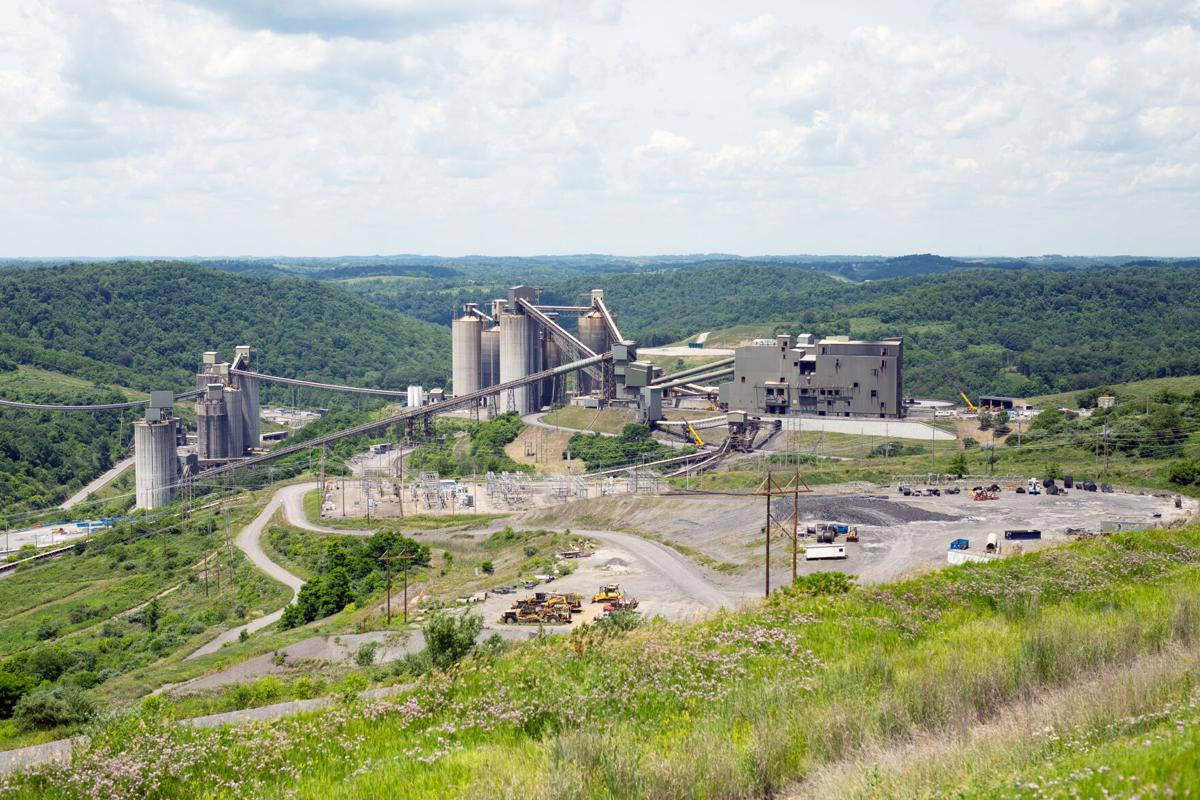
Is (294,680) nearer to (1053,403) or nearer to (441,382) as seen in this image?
(1053,403)

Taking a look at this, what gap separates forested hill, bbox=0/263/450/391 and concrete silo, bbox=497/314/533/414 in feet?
154

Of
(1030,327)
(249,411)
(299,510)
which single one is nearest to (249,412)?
(249,411)

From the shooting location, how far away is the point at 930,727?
42.1 feet

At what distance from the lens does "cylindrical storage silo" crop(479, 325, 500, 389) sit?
10956cm

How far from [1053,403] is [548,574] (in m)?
69.6

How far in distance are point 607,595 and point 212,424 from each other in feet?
231

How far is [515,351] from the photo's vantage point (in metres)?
104

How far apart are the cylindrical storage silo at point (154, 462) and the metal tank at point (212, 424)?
7.48 metres

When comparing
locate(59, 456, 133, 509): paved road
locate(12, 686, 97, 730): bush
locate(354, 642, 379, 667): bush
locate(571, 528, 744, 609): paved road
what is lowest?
locate(59, 456, 133, 509): paved road

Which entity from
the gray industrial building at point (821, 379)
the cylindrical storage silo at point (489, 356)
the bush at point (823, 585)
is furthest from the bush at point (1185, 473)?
the cylindrical storage silo at point (489, 356)

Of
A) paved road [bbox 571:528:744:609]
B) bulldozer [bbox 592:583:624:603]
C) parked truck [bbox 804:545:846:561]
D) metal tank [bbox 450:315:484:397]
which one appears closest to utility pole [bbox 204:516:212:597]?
paved road [bbox 571:528:744:609]

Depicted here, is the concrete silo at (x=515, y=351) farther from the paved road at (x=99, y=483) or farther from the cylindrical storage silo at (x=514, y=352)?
the paved road at (x=99, y=483)

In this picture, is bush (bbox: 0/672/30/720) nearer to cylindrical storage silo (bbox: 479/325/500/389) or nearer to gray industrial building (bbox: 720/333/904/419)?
gray industrial building (bbox: 720/333/904/419)

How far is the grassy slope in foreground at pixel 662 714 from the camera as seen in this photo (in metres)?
11.6
